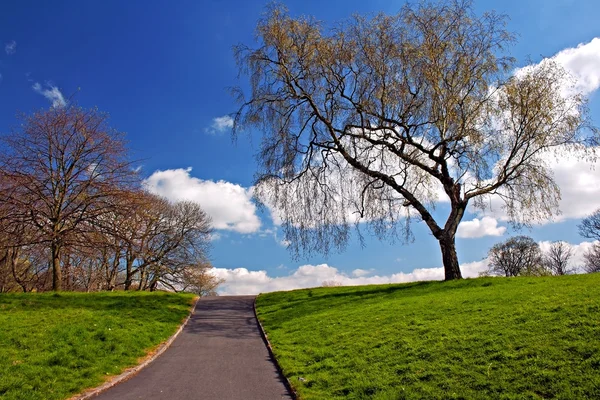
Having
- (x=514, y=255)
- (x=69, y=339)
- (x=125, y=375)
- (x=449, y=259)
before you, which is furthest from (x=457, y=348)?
(x=514, y=255)

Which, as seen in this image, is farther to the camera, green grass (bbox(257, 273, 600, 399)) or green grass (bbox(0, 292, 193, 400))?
green grass (bbox(0, 292, 193, 400))

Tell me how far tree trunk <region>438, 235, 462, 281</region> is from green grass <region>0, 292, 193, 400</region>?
13402 millimetres

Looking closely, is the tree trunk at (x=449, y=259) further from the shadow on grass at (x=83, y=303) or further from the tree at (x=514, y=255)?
the tree at (x=514, y=255)

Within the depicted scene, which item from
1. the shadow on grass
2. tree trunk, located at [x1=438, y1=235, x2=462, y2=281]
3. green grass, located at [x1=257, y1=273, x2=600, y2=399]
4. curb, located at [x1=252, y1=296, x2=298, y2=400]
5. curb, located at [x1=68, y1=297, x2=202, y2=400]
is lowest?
curb, located at [x1=252, y1=296, x2=298, y2=400]

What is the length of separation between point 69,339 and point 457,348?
10.7 m

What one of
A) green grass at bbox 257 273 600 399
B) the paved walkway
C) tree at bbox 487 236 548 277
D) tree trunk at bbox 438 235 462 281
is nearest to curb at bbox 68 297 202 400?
the paved walkway

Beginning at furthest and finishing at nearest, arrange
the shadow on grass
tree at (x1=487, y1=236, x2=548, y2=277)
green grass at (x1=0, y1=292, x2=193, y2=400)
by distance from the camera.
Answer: tree at (x1=487, y1=236, x2=548, y2=277) → the shadow on grass → green grass at (x1=0, y1=292, x2=193, y2=400)

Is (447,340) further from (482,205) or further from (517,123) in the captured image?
(517,123)

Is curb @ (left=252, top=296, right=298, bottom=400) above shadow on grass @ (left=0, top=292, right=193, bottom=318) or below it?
below

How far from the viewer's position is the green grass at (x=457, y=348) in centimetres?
715

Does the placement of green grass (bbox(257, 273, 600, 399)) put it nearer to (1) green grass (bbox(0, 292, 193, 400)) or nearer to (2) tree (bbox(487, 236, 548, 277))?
(1) green grass (bbox(0, 292, 193, 400))

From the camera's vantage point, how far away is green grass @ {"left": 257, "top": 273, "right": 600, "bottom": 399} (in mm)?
7148

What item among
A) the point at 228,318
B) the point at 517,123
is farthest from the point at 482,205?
the point at 228,318

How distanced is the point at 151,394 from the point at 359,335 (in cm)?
610
